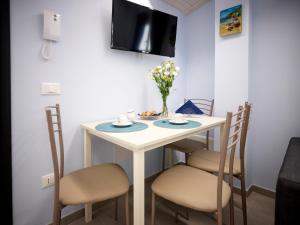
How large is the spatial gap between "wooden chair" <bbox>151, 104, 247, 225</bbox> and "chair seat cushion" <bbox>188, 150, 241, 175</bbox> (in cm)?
19

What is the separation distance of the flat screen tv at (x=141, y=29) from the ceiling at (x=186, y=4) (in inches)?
13.6

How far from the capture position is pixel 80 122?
1.67m

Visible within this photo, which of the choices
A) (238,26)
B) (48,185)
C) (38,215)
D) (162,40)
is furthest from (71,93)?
(238,26)

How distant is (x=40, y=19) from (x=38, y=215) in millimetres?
1508

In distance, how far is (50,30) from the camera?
1.37 meters

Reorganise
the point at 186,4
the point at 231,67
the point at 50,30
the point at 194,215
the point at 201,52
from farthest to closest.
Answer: the point at 201,52, the point at 186,4, the point at 231,67, the point at 194,215, the point at 50,30

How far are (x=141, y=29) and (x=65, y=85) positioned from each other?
0.97 meters

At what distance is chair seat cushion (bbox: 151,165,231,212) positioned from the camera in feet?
3.31

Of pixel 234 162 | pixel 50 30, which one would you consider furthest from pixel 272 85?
pixel 50 30

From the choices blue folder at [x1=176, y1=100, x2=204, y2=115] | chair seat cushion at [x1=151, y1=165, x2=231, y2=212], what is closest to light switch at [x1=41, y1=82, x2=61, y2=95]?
chair seat cushion at [x1=151, y1=165, x2=231, y2=212]

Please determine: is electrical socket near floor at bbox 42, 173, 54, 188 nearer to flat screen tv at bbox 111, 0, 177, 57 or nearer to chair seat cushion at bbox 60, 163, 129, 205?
chair seat cushion at bbox 60, 163, 129, 205

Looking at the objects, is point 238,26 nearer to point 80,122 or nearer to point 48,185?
point 80,122

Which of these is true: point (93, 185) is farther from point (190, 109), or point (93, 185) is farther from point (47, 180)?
point (190, 109)

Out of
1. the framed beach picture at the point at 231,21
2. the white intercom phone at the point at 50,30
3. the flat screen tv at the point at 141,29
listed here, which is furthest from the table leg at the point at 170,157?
the white intercom phone at the point at 50,30
